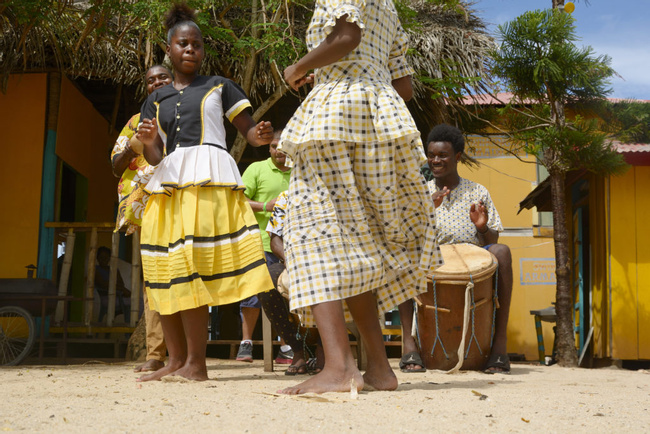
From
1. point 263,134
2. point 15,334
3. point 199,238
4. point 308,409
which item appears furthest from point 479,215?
point 15,334

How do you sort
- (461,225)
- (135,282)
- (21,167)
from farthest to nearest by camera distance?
(21,167)
(135,282)
(461,225)

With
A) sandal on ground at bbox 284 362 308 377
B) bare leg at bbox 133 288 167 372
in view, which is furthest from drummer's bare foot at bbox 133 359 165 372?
sandal on ground at bbox 284 362 308 377

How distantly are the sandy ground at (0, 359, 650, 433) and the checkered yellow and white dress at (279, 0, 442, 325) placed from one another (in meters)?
0.49

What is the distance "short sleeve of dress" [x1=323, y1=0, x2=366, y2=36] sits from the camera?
2.82 metres

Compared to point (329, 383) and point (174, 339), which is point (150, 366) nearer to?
point (174, 339)

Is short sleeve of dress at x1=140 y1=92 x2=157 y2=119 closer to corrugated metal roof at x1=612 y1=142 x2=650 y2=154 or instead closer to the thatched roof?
the thatched roof

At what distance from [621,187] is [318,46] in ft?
17.9

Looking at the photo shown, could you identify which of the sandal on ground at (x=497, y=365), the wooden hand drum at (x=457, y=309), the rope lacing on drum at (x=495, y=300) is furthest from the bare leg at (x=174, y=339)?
the rope lacing on drum at (x=495, y=300)

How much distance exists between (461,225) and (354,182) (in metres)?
2.29

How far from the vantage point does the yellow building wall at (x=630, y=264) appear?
7.06 m

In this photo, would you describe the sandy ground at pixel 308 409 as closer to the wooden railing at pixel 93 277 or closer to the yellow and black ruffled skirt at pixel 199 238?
the yellow and black ruffled skirt at pixel 199 238

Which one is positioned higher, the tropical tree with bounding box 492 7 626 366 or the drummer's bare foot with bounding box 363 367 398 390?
the tropical tree with bounding box 492 7 626 366

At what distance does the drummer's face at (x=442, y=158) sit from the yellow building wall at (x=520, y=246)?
672 cm

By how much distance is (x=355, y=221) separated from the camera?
2.86 meters
